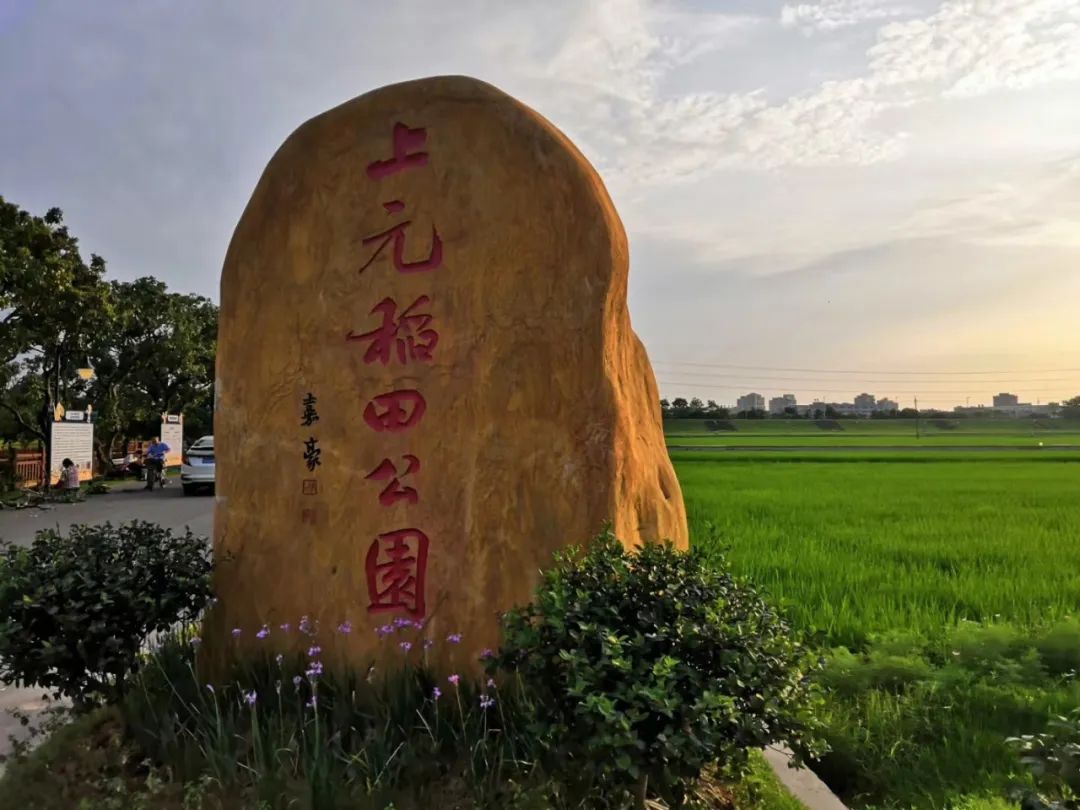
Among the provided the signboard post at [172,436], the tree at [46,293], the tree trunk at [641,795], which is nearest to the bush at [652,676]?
the tree trunk at [641,795]

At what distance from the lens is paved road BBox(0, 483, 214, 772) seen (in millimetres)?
10281

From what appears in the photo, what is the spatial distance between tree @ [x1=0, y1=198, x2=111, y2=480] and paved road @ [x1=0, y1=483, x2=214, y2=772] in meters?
2.29

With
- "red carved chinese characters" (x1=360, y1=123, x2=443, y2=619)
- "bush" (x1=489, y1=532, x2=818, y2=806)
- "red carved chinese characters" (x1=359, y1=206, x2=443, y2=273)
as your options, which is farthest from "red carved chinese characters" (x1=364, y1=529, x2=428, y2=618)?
"red carved chinese characters" (x1=359, y1=206, x2=443, y2=273)

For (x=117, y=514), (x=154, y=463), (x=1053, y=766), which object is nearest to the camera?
(x=1053, y=766)

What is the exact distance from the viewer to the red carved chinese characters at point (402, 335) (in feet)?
11.0

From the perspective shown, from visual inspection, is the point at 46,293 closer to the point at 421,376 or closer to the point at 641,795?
the point at 421,376

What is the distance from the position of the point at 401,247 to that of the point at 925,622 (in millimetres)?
4013

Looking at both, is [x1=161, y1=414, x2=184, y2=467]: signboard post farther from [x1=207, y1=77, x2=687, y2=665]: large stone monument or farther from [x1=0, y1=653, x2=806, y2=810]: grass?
[x1=0, y1=653, x2=806, y2=810]: grass

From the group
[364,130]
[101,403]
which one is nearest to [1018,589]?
[364,130]

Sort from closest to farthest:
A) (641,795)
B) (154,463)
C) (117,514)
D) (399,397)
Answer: (641,795)
(399,397)
(117,514)
(154,463)

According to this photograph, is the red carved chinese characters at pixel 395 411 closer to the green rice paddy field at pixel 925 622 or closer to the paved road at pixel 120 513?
the green rice paddy field at pixel 925 622

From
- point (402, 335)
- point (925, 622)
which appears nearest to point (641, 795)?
point (402, 335)

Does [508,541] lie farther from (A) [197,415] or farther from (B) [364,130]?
(A) [197,415]

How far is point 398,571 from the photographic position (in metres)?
3.26
